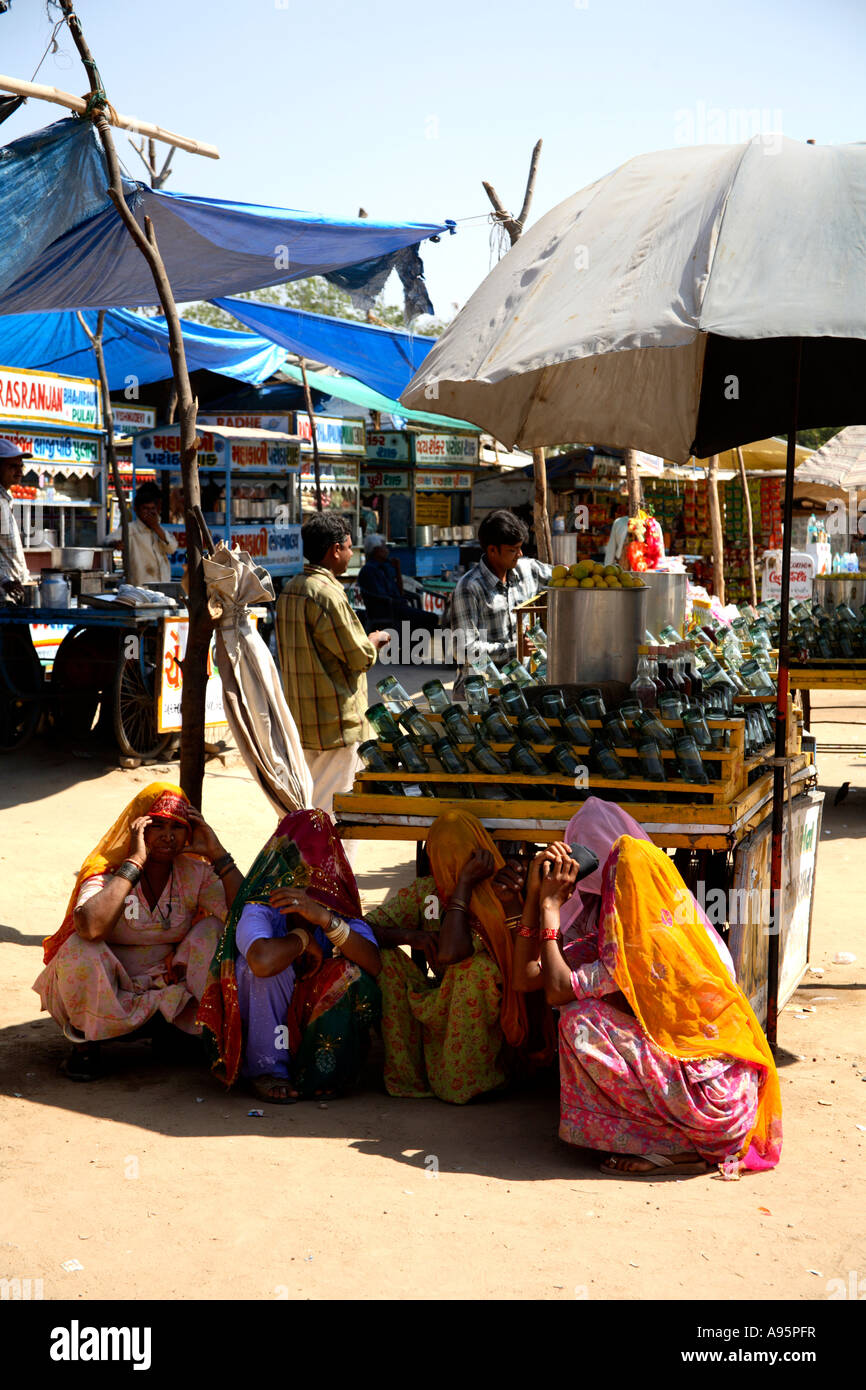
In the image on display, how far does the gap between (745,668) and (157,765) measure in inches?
186

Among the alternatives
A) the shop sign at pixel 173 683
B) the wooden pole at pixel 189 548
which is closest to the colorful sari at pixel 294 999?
the wooden pole at pixel 189 548

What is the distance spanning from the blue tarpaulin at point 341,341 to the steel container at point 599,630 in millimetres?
6832

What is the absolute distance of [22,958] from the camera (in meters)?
5.31

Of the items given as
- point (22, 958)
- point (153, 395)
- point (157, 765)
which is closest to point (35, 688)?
point (157, 765)

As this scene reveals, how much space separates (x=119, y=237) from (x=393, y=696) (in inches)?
162

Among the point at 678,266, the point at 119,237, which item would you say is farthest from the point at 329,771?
the point at 119,237

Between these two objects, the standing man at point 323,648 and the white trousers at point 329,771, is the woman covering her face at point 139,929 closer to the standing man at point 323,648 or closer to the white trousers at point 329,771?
the standing man at point 323,648

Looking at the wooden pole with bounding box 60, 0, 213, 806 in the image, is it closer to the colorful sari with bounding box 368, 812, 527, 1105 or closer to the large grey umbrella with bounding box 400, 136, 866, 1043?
the large grey umbrella with bounding box 400, 136, 866, 1043

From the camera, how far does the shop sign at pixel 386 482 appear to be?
730 inches

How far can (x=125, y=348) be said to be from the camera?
14.7 metres

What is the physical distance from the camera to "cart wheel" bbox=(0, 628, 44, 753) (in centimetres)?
883

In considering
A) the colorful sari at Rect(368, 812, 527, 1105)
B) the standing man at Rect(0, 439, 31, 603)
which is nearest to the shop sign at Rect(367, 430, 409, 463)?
the standing man at Rect(0, 439, 31, 603)

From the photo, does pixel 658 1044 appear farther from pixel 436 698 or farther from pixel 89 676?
pixel 89 676

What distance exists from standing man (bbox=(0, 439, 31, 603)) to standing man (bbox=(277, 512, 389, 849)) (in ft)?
13.7
